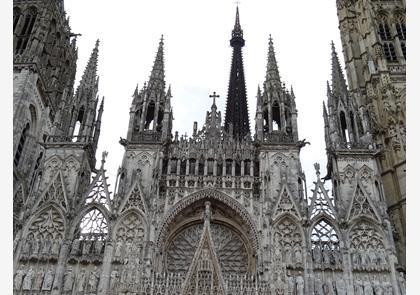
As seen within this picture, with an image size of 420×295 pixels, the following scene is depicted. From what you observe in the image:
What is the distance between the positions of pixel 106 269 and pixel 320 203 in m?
10.2

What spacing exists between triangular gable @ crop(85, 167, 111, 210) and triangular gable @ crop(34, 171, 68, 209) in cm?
109

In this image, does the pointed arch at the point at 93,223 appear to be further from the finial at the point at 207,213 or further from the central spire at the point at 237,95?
the central spire at the point at 237,95

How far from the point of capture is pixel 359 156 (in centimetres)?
2430

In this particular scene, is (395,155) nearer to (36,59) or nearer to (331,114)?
(331,114)

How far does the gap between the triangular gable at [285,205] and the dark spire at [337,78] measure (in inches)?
308

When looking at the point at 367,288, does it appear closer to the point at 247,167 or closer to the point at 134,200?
the point at 247,167

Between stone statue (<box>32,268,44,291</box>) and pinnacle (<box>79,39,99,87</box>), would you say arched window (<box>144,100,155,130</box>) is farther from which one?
stone statue (<box>32,268,44,291</box>)

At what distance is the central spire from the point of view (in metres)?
37.7

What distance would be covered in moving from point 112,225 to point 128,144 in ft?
15.2

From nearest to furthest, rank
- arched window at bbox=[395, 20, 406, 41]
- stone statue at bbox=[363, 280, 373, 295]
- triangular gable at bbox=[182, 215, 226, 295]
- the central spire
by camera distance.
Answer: triangular gable at bbox=[182, 215, 226, 295] → stone statue at bbox=[363, 280, 373, 295] → arched window at bbox=[395, 20, 406, 41] → the central spire

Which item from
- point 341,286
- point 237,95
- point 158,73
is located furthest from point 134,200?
point 237,95

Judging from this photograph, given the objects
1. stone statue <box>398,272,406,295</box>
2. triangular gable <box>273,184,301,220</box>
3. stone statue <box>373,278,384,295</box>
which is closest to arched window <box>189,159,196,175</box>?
triangular gable <box>273,184,301,220</box>

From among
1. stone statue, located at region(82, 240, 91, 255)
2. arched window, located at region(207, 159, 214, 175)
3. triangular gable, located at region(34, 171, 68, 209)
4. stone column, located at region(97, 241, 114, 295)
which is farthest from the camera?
arched window, located at region(207, 159, 214, 175)

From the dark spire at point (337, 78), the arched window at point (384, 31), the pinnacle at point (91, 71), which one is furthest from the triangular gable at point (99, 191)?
the arched window at point (384, 31)
